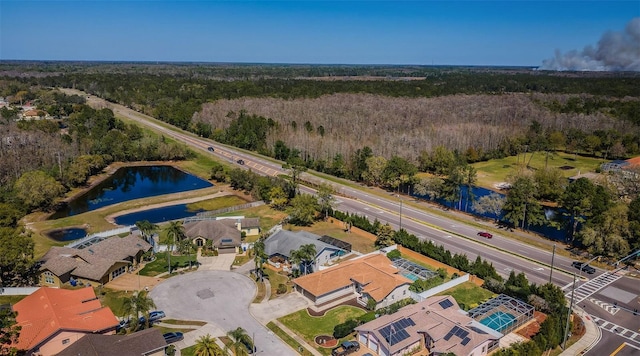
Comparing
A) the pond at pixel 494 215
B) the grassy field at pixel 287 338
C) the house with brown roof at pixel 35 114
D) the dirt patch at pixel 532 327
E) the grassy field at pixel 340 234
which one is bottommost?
the pond at pixel 494 215

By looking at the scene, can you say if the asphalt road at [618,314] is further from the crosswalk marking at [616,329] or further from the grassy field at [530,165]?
the grassy field at [530,165]

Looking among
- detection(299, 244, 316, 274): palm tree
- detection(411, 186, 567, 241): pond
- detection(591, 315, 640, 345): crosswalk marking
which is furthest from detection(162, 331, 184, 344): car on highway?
detection(411, 186, 567, 241): pond

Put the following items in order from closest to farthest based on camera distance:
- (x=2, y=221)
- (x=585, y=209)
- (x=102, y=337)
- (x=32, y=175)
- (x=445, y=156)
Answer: (x=102, y=337)
(x=2, y=221)
(x=585, y=209)
(x=32, y=175)
(x=445, y=156)

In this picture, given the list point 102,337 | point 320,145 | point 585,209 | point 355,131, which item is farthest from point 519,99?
point 102,337

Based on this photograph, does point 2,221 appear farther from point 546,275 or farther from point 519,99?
point 519,99

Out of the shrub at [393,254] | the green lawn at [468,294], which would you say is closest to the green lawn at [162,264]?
the shrub at [393,254]

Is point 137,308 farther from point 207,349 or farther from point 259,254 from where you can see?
point 259,254

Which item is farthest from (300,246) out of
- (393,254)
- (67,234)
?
(67,234)
